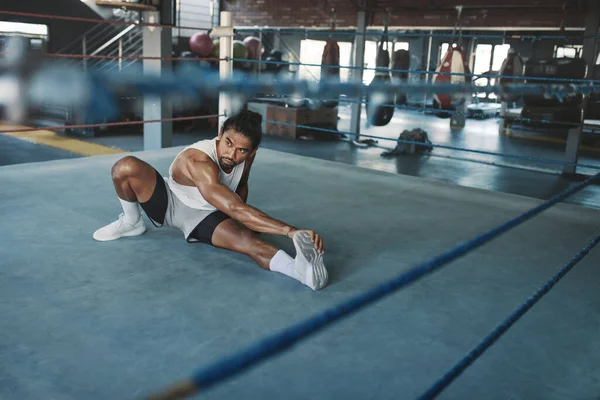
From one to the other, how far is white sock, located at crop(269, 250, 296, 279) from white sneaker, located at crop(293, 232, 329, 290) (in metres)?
0.04

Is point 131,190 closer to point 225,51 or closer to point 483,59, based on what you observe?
point 225,51

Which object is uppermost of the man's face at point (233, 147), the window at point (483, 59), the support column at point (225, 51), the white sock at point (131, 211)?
the window at point (483, 59)

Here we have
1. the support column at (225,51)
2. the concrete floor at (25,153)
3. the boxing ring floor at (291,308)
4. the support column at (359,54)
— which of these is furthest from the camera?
the support column at (359,54)

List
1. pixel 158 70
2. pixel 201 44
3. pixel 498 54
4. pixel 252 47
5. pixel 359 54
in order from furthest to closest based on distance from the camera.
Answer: pixel 498 54
pixel 252 47
pixel 201 44
pixel 359 54
pixel 158 70

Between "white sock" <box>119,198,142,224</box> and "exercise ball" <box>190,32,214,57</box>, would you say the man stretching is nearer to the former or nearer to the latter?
"white sock" <box>119,198,142,224</box>

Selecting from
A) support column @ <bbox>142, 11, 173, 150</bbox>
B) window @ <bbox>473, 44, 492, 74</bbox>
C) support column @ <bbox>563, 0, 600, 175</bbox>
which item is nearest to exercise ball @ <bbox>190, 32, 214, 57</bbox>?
support column @ <bbox>142, 11, 173, 150</bbox>

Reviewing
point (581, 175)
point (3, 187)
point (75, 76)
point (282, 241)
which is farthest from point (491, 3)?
point (75, 76)

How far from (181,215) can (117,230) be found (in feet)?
0.98

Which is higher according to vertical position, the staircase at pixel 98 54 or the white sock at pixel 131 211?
the staircase at pixel 98 54

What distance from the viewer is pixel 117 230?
7.18 feet

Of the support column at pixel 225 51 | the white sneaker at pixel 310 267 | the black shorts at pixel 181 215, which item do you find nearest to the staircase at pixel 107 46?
the support column at pixel 225 51

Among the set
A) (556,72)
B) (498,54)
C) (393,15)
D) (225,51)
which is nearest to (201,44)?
(393,15)

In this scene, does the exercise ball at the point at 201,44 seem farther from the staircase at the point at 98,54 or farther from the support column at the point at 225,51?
the support column at the point at 225,51

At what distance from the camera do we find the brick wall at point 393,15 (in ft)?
18.0
